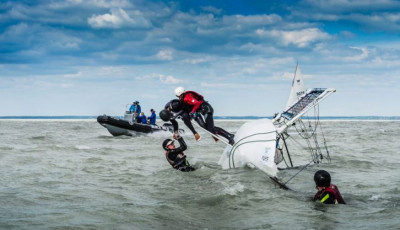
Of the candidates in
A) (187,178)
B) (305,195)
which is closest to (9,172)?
(187,178)

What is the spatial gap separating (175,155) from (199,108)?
5.15 ft

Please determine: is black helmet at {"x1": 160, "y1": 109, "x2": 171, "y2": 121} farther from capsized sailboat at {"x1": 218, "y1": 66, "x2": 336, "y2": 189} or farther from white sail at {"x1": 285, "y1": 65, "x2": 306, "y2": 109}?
white sail at {"x1": 285, "y1": 65, "x2": 306, "y2": 109}

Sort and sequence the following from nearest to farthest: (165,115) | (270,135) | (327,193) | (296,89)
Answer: (327,193), (270,135), (165,115), (296,89)

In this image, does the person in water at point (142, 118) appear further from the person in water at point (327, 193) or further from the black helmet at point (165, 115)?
the person in water at point (327, 193)

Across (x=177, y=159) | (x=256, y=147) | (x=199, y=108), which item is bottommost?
(x=177, y=159)

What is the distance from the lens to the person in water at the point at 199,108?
41.0 ft

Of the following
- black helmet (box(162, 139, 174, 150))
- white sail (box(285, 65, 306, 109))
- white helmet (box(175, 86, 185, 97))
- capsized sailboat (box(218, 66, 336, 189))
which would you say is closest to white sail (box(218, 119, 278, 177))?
capsized sailboat (box(218, 66, 336, 189))

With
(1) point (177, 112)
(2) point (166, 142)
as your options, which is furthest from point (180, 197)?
(1) point (177, 112)

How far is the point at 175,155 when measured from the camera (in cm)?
1316

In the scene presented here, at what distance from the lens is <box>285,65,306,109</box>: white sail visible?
12867 millimetres

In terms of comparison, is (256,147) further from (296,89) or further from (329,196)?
(329,196)

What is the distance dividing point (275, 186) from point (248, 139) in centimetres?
170

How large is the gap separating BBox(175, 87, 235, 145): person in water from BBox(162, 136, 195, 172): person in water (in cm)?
80

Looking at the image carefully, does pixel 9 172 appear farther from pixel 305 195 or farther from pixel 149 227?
pixel 305 195
